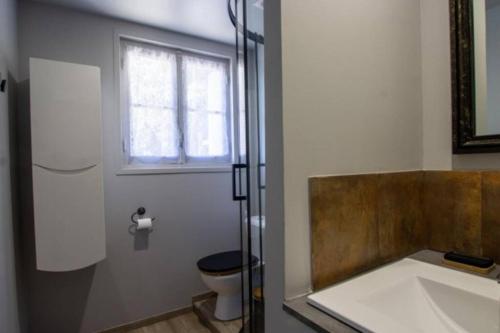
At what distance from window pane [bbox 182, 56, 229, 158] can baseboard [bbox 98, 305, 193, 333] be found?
1.32 metres

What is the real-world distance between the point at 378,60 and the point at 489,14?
17.5 inches

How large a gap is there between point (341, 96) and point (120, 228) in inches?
74.6

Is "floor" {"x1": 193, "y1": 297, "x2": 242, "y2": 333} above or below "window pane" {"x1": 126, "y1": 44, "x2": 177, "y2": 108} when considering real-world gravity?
below

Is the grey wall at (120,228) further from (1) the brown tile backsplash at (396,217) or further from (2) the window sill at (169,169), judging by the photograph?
(1) the brown tile backsplash at (396,217)

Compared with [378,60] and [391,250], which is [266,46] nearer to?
[378,60]

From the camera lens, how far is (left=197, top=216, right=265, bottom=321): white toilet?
1992 mm

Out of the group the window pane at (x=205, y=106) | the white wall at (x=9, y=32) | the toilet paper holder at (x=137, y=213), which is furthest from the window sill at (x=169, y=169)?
the white wall at (x=9, y=32)

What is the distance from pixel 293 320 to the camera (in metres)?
Result: 0.73

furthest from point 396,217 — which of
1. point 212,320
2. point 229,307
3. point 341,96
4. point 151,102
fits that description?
point 151,102

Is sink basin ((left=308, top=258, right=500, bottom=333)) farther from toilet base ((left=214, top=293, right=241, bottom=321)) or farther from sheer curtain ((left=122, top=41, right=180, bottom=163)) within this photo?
sheer curtain ((left=122, top=41, right=180, bottom=163))

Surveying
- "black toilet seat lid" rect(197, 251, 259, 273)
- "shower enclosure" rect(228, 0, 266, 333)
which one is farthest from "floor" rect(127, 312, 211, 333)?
"shower enclosure" rect(228, 0, 266, 333)

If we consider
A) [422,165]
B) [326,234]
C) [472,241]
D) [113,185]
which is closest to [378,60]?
[422,165]

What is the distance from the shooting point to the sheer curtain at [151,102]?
7.14 ft

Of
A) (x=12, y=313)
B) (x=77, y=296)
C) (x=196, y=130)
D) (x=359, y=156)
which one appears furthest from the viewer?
(x=196, y=130)
